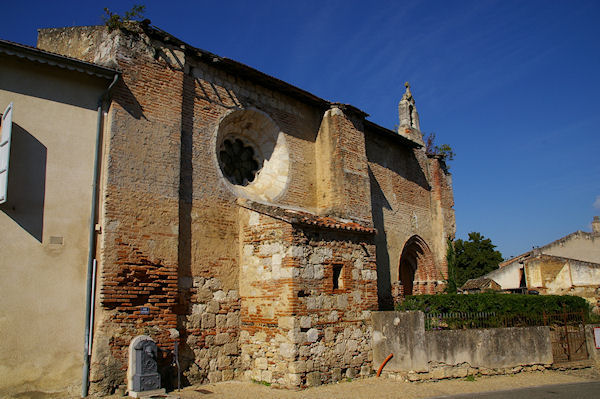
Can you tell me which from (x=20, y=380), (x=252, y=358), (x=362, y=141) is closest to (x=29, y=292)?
(x=20, y=380)

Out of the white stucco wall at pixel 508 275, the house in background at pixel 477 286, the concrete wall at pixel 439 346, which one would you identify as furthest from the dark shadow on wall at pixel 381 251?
the white stucco wall at pixel 508 275

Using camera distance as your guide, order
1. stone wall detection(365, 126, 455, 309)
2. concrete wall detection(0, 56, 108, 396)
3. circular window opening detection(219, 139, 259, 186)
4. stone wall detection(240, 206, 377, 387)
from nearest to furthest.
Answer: concrete wall detection(0, 56, 108, 396)
stone wall detection(240, 206, 377, 387)
circular window opening detection(219, 139, 259, 186)
stone wall detection(365, 126, 455, 309)

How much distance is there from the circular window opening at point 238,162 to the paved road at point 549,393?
620 cm

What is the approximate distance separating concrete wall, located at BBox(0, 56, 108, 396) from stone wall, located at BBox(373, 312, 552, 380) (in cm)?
573

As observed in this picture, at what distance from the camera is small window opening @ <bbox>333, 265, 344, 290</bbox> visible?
9.55 metres

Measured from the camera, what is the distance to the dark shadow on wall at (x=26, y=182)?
7047mm

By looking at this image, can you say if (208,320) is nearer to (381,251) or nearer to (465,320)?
(465,320)

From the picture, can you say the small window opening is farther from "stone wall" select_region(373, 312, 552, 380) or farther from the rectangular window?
"stone wall" select_region(373, 312, 552, 380)

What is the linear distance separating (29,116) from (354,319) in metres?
6.89

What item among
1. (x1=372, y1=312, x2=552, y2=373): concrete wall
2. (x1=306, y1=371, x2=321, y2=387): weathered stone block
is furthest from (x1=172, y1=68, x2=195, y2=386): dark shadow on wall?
(x1=372, y1=312, x2=552, y2=373): concrete wall

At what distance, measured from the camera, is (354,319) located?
9492 mm

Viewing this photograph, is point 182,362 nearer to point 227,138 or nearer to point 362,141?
point 227,138

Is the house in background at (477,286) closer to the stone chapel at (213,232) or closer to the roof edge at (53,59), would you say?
the stone chapel at (213,232)

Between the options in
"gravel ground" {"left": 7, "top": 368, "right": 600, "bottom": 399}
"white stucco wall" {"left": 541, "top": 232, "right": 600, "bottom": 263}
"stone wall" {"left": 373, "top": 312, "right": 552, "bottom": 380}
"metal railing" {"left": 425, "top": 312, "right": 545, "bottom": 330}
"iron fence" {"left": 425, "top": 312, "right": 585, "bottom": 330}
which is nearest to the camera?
"gravel ground" {"left": 7, "top": 368, "right": 600, "bottom": 399}
